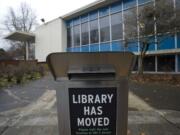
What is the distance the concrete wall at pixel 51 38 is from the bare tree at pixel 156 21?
49.4ft

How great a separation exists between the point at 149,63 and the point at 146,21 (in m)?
4.88

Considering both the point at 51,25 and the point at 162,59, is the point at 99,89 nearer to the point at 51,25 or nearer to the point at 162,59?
the point at 162,59

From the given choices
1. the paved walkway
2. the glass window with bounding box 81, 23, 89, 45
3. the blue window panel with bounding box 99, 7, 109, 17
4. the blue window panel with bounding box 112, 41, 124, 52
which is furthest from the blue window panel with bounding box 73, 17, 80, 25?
the paved walkway

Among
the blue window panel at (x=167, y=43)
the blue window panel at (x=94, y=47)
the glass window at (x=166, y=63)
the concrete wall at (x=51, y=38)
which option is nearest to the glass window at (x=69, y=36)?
the concrete wall at (x=51, y=38)

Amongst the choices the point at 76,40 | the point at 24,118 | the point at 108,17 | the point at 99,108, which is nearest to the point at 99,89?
the point at 99,108

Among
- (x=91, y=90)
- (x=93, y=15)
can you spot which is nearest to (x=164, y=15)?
(x=93, y=15)

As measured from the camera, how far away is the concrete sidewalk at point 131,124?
5.93m

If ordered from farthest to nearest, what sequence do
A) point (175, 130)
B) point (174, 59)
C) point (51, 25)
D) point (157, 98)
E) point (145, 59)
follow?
point (51, 25) → point (145, 59) → point (174, 59) → point (157, 98) → point (175, 130)

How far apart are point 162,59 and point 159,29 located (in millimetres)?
3546

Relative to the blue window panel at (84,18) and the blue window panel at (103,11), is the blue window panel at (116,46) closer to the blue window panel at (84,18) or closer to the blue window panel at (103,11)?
the blue window panel at (103,11)

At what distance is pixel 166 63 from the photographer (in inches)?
757

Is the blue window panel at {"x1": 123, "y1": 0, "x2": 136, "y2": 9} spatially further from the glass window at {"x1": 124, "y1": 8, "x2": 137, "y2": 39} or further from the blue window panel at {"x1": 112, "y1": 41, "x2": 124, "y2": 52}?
the glass window at {"x1": 124, "y1": 8, "x2": 137, "y2": 39}

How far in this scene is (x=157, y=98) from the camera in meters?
10.7

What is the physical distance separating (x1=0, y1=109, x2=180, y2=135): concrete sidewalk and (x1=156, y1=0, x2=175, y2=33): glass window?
30.1 ft
